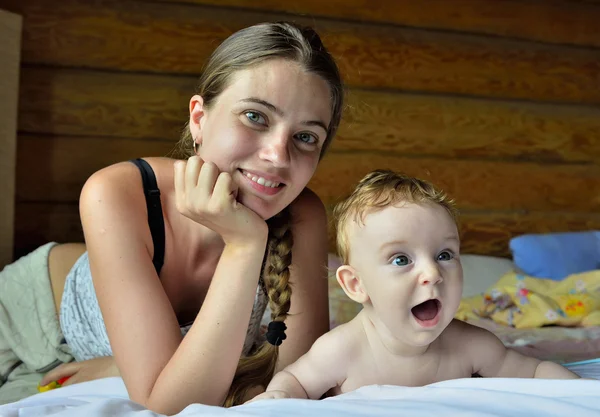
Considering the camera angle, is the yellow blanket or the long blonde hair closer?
the long blonde hair

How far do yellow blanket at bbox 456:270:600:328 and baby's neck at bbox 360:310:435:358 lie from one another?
1116mm

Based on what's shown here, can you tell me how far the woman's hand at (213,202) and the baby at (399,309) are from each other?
0.18 metres

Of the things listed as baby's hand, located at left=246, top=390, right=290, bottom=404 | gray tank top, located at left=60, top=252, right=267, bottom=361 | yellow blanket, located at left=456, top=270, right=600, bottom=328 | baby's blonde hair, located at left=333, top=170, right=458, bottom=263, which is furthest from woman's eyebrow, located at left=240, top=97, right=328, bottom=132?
yellow blanket, located at left=456, top=270, right=600, bottom=328

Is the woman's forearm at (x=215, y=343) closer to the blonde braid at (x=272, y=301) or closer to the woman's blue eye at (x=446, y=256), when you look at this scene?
the blonde braid at (x=272, y=301)

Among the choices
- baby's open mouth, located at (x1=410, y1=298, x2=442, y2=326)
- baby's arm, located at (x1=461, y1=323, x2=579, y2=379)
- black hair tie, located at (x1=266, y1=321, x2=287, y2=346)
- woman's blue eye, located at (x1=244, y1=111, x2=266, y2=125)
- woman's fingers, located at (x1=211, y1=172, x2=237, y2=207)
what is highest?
woman's blue eye, located at (x1=244, y1=111, x2=266, y2=125)

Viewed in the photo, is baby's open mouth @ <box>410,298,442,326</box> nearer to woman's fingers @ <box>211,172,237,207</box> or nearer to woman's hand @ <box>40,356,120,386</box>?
woman's fingers @ <box>211,172,237,207</box>

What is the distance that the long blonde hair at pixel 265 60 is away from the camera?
1.45 m

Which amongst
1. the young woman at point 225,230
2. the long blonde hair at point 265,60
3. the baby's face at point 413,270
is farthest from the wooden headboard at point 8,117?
the baby's face at point 413,270

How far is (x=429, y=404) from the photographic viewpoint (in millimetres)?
1056

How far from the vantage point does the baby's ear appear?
1.32 metres

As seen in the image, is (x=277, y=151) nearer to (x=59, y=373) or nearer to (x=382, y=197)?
(x=382, y=197)

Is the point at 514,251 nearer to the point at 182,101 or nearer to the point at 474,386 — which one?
the point at 182,101

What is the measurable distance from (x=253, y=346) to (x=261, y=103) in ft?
2.25

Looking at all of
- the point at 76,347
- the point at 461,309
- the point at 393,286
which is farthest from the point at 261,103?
the point at 461,309
